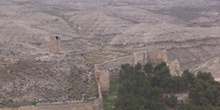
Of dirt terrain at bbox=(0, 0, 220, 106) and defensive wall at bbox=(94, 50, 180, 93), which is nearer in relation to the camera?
dirt terrain at bbox=(0, 0, 220, 106)

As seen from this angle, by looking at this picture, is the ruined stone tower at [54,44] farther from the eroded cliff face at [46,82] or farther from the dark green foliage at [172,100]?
the dark green foliage at [172,100]

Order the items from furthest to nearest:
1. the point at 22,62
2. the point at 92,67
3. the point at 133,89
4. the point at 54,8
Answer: the point at 54,8
the point at 92,67
the point at 22,62
the point at 133,89

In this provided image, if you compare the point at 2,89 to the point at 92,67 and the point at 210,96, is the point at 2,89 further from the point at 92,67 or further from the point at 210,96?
the point at 210,96

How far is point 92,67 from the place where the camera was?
90.4ft

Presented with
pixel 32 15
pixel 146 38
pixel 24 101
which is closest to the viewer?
pixel 24 101

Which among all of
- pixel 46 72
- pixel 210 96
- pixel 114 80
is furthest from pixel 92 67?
pixel 210 96

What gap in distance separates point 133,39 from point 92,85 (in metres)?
40.6

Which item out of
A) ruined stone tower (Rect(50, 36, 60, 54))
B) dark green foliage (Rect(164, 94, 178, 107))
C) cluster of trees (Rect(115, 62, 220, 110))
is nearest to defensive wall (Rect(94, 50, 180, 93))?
cluster of trees (Rect(115, 62, 220, 110))

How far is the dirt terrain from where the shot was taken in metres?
22.5

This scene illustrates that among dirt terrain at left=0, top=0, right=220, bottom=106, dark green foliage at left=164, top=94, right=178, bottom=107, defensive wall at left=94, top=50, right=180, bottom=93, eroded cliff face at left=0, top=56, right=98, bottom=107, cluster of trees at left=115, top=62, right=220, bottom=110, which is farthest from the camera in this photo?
defensive wall at left=94, top=50, right=180, bottom=93

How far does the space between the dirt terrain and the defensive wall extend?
803 mm

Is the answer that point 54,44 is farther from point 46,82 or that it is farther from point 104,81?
point 104,81

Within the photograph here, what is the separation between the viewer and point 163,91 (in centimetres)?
2319

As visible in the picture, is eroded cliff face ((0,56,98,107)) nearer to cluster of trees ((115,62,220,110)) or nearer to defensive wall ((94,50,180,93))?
defensive wall ((94,50,180,93))
